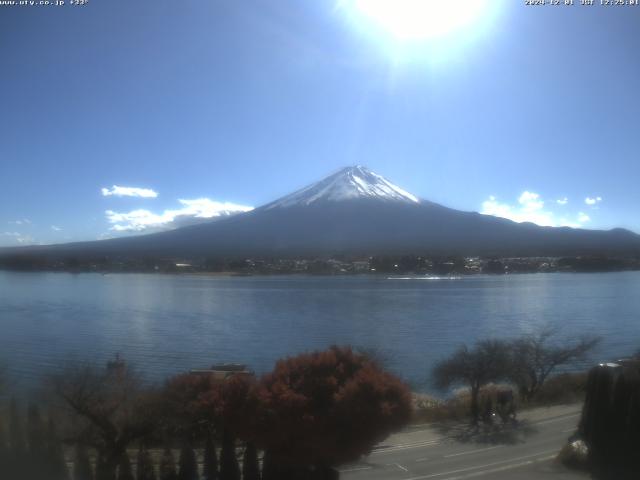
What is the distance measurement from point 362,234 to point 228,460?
999 inches

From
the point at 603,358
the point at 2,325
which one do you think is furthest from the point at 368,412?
the point at 2,325

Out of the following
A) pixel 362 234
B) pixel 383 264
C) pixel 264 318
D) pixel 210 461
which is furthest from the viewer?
pixel 362 234

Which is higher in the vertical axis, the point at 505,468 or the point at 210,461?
the point at 210,461

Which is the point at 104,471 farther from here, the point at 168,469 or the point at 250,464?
the point at 250,464

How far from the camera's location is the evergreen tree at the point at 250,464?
16.1ft

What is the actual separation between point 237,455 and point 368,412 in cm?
115

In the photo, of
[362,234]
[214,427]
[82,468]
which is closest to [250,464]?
[214,427]

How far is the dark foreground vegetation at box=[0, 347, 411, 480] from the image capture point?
4699 millimetres

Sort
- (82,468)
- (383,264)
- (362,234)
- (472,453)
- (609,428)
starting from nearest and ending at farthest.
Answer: (82,468) → (472,453) → (609,428) → (383,264) → (362,234)

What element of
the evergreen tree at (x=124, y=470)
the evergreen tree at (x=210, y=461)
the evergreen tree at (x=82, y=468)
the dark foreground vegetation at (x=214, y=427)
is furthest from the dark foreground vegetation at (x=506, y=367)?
the evergreen tree at (x=82, y=468)

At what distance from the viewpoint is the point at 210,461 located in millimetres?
4855

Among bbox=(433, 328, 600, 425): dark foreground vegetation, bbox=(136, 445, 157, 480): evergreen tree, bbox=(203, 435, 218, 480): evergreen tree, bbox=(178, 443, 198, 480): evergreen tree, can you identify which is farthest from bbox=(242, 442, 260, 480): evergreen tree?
bbox=(433, 328, 600, 425): dark foreground vegetation

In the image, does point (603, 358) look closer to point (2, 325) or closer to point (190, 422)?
point (190, 422)

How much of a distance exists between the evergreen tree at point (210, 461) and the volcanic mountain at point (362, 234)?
13.8 metres
